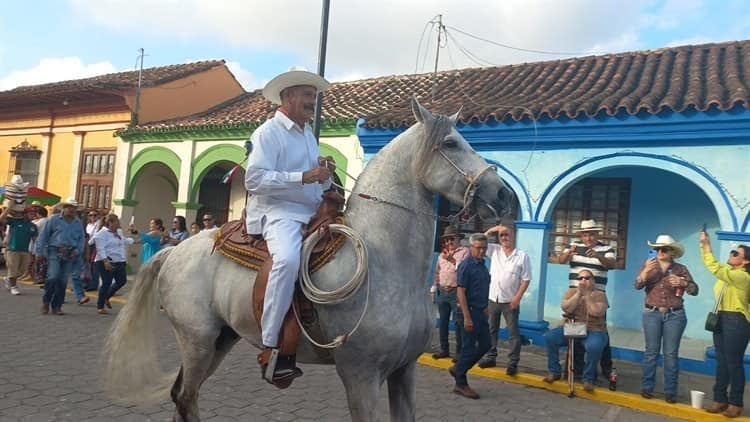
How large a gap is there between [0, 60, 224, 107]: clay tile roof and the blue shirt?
12.2m

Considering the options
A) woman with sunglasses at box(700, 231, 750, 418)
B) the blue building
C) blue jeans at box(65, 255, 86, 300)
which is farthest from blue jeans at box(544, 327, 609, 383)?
blue jeans at box(65, 255, 86, 300)

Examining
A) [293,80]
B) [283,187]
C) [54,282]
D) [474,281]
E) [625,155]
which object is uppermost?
[625,155]

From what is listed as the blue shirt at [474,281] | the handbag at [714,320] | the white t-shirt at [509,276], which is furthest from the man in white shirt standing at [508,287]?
the handbag at [714,320]

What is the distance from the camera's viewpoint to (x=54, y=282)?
8.41 meters

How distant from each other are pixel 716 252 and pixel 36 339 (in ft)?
33.3

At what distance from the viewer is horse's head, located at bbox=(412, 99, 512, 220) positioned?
2721mm

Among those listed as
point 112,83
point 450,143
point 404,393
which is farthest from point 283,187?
point 112,83

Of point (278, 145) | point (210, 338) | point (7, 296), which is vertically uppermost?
point (278, 145)

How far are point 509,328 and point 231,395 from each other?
3646 mm

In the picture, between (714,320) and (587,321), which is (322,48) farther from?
(714,320)

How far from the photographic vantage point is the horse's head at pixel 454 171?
272 centimetres

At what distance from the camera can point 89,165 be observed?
15.5m

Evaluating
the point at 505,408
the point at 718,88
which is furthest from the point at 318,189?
the point at 718,88

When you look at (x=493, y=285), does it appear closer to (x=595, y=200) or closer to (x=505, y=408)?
(x=505, y=408)
